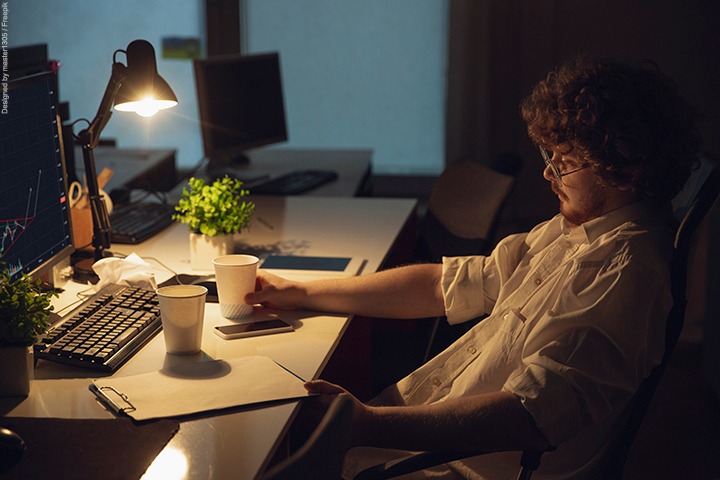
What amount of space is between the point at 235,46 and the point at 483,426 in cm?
363

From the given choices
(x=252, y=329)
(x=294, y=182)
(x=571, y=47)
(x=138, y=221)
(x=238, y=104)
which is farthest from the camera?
(x=571, y=47)

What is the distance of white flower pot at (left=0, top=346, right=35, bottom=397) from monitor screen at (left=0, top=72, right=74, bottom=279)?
229 mm

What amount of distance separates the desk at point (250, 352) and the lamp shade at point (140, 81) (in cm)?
42

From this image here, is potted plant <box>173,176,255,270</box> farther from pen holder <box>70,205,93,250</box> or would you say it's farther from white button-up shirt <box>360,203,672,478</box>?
white button-up shirt <box>360,203,672,478</box>

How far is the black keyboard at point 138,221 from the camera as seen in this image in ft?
7.58

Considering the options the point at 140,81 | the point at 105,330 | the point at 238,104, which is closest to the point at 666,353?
the point at 105,330

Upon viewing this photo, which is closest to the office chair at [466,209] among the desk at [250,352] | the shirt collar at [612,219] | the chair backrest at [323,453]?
the desk at [250,352]

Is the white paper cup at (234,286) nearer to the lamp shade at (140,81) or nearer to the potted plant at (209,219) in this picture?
the potted plant at (209,219)

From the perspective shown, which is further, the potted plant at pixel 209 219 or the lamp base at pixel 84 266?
the potted plant at pixel 209 219

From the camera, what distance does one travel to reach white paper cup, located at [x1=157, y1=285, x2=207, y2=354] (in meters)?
1.46

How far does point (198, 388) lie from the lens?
1.32 metres

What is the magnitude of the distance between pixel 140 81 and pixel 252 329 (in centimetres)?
64

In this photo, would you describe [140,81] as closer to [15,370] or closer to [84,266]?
[84,266]

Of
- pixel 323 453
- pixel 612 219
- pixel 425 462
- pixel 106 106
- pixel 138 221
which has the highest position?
pixel 106 106
